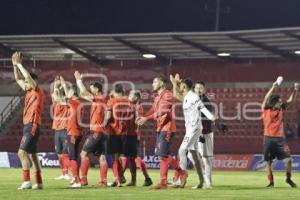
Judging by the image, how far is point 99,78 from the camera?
42656 mm

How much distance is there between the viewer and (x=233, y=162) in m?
35.5

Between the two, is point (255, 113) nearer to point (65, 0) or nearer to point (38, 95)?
point (65, 0)

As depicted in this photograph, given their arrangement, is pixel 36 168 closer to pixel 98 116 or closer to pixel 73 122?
pixel 98 116

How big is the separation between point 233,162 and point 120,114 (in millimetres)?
16935

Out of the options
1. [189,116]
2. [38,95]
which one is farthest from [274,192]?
[38,95]

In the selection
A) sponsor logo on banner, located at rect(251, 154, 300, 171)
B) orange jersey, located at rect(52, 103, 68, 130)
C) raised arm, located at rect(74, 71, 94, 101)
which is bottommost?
sponsor logo on banner, located at rect(251, 154, 300, 171)

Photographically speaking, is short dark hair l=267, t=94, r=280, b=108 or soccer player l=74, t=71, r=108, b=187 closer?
soccer player l=74, t=71, r=108, b=187

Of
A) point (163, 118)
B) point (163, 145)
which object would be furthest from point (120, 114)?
point (163, 145)

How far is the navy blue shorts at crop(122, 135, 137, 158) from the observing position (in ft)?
63.3

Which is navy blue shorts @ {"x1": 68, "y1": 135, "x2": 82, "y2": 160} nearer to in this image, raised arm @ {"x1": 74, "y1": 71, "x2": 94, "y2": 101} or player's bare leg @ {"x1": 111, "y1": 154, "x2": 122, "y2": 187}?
player's bare leg @ {"x1": 111, "y1": 154, "x2": 122, "y2": 187}

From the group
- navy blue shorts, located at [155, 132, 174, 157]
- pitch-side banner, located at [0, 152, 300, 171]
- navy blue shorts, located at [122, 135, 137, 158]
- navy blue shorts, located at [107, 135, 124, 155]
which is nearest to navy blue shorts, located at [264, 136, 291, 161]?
navy blue shorts, located at [155, 132, 174, 157]

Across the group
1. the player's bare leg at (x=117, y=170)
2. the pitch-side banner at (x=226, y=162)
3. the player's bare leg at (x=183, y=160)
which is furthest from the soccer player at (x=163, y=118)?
the pitch-side banner at (x=226, y=162)

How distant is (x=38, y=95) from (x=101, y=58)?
89.6 ft

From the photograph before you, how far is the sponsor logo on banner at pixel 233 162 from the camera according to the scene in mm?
34906
